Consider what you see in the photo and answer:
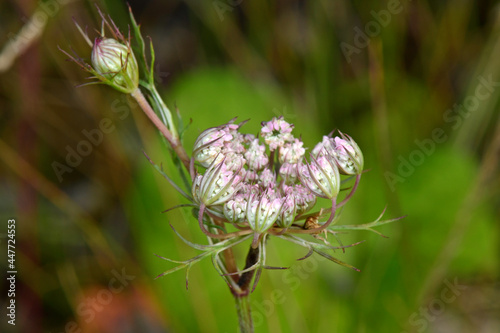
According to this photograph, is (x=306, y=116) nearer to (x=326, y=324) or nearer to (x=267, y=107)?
(x=267, y=107)

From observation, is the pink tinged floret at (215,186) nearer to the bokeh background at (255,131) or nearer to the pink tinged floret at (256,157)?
the pink tinged floret at (256,157)

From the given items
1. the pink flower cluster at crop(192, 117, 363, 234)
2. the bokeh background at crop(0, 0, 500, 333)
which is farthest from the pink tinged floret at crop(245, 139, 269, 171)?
the bokeh background at crop(0, 0, 500, 333)

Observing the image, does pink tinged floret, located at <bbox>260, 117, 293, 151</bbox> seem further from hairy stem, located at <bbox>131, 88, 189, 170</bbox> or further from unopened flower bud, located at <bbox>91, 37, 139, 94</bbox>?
unopened flower bud, located at <bbox>91, 37, 139, 94</bbox>

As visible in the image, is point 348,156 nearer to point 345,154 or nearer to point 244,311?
point 345,154

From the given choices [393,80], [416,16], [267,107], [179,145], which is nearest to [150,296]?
[267,107]

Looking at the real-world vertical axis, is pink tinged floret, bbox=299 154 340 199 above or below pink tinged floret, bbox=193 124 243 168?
below

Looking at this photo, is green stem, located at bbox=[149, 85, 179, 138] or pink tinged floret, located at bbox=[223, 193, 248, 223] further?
green stem, located at bbox=[149, 85, 179, 138]
